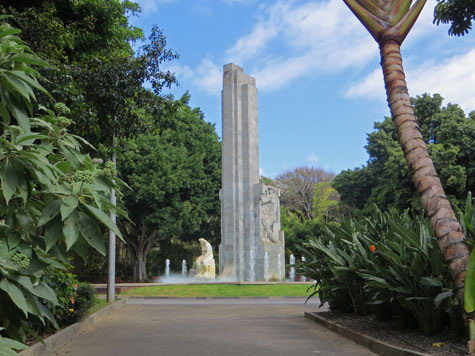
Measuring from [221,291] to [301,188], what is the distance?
34.3 meters

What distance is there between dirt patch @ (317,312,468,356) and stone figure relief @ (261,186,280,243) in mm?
22901

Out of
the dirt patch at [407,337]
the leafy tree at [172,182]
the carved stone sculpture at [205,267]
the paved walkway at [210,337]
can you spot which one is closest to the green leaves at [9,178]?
the dirt patch at [407,337]

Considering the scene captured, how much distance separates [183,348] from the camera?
300 inches

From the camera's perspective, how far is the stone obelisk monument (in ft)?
105

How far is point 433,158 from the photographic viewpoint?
3050cm

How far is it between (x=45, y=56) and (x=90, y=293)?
5.52m

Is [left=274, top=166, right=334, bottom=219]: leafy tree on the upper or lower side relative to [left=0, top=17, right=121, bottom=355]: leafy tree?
upper

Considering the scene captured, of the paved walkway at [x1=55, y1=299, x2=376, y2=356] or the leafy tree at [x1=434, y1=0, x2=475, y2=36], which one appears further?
the leafy tree at [x1=434, y1=0, x2=475, y2=36]

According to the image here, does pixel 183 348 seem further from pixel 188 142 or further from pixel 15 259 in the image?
pixel 188 142

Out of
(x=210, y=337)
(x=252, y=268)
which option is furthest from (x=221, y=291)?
(x=210, y=337)

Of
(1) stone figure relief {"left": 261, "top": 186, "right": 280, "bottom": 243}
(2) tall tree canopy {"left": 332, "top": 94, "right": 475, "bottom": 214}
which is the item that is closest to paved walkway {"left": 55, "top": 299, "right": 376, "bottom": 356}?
(1) stone figure relief {"left": 261, "top": 186, "right": 280, "bottom": 243}

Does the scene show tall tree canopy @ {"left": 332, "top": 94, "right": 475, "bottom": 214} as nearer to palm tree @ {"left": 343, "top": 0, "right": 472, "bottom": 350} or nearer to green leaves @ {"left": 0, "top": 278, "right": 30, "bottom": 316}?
palm tree @ {"left": 343, "top": 0, "right": 472, "bottom": 350}

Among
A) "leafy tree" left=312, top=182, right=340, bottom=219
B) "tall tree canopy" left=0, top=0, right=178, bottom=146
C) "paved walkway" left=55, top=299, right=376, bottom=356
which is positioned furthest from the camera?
"leafy tree" left=312, top=182, right=340, bottom=219

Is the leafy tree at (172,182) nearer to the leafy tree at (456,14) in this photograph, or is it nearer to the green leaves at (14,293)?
the leafy tree at (456,14)
